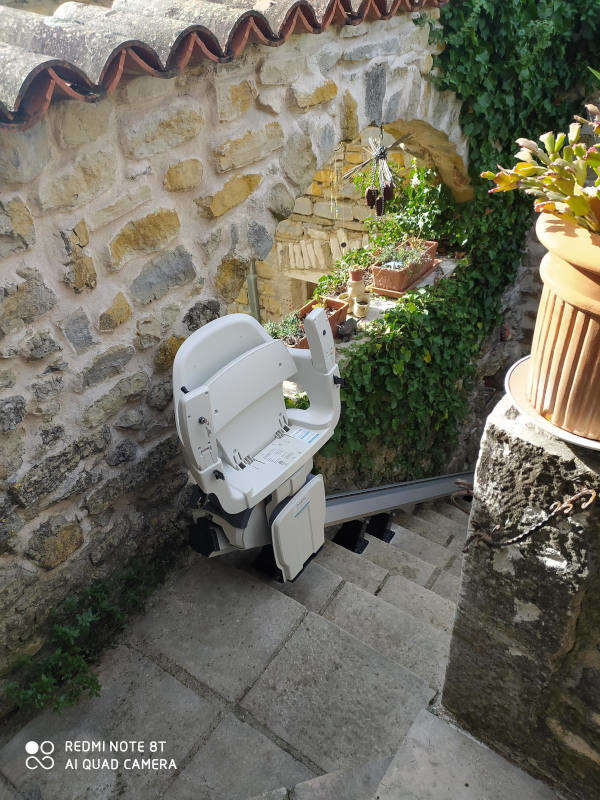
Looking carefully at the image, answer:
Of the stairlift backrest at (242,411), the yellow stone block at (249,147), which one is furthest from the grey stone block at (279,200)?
the stairlift backrest at (242,411)

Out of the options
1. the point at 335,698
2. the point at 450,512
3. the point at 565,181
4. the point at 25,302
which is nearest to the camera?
the point at 565,181

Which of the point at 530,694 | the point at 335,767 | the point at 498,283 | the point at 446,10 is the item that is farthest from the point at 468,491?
the point at 498,283

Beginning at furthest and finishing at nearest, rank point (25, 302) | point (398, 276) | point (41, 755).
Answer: point (398, 276) < point (41, 755) < point (25, 302)

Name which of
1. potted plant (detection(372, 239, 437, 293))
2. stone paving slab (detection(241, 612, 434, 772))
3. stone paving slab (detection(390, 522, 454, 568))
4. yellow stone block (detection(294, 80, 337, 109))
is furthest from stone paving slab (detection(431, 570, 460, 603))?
yellow stone block (detection(294, 80, 337, 109))

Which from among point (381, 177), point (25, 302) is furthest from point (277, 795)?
point (381, 177)

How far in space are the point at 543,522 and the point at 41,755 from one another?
1.72 m

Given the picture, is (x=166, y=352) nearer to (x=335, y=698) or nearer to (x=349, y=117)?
(x=335, y=698)

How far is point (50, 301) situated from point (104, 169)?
43 cm

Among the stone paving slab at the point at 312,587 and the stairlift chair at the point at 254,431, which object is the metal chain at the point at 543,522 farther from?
the stone paving slab at the point at 312,587

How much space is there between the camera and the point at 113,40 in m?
1.56

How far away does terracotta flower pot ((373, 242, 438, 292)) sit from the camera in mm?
3707

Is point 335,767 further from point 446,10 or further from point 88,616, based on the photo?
point 446,10

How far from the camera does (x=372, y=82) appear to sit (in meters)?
2.85

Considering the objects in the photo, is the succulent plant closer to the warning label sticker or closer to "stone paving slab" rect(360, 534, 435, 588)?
the warning label sticker
